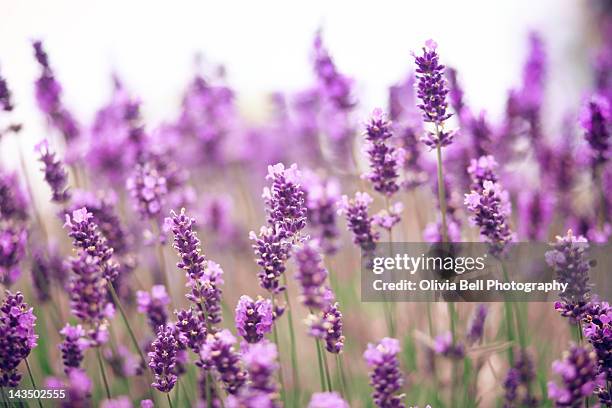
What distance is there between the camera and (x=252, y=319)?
176 centimetres

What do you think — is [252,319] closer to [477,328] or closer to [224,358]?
[224,358]

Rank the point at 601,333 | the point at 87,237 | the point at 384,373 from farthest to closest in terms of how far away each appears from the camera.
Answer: the point at 87,237 < the point at 601,333 < the point at 384,373

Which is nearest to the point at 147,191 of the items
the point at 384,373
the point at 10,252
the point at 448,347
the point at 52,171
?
the point at 52,171

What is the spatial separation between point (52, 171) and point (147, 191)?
0.41 m

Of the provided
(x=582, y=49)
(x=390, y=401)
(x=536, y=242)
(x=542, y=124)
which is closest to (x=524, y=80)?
(x=542, y=124)

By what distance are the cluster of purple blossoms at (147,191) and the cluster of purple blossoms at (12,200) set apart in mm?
542

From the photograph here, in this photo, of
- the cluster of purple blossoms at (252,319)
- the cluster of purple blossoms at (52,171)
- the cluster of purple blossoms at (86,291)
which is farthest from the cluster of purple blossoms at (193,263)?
the cluster of purple blossoms at (52,171)

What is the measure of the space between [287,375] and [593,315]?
1920 mm

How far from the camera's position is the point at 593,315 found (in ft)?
5.78

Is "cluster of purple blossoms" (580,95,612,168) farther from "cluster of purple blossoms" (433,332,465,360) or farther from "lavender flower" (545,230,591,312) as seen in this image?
"cluster of purple blossoms" (433,332,465,360)

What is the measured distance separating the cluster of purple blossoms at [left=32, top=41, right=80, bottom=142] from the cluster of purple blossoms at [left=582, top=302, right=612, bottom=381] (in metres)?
2.38

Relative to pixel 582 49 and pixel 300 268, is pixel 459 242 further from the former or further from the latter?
pixel 582 49

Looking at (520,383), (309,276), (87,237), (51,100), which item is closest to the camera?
(309,276)

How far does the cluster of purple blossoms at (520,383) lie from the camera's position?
6.81 ft
